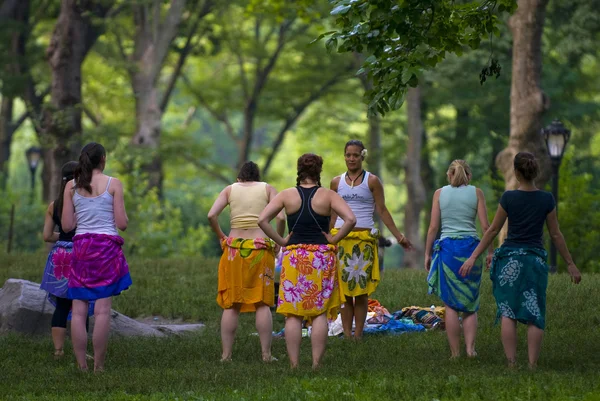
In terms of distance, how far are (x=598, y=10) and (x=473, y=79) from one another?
168 inches

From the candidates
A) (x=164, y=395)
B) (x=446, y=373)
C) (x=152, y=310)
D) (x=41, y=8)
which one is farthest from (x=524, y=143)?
(x=41, y=8)

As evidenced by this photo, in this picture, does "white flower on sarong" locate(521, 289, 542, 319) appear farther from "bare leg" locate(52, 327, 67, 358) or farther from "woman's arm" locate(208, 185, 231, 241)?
"bare leg" locate(52, 327, 67, 358)

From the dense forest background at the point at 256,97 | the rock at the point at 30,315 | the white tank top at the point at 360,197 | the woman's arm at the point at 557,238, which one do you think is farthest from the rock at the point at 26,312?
the dense forest background at the point at 256,97

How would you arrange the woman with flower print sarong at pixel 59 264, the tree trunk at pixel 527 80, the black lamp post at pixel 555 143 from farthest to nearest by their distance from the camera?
the black lamp post at pixel 555 143, the tree trunk at pixel 527 80, the woman with flower print sarong at pixel 59 264

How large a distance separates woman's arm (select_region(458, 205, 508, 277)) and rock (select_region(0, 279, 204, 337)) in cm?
437

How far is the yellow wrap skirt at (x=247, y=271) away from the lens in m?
10.8

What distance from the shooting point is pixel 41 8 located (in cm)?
3675

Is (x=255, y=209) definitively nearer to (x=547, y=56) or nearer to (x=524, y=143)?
(x=524, y=143)

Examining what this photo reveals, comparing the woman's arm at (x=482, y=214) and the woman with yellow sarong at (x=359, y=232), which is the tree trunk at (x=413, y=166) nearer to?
the woman with yellow sarong at (x=359, y=232)

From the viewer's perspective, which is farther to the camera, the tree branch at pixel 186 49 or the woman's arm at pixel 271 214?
the tree branch at pixel 186 49

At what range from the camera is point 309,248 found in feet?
33.3

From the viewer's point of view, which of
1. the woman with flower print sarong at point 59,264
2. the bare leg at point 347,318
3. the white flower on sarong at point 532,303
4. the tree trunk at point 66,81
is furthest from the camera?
the tree trunk at point 66,81

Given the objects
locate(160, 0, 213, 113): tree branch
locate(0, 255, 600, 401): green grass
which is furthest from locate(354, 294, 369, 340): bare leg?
locate(160, 0, 213, 113): tree branch

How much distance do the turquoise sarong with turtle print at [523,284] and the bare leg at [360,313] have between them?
96.7 inches
